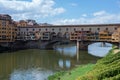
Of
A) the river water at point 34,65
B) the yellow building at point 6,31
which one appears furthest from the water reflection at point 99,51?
the yellow building at point 6,31

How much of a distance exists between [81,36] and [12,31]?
16770mm

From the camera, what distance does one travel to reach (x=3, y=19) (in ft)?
219


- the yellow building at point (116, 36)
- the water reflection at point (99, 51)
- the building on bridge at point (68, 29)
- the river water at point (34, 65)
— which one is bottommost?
the water reflection at point (99, 51)

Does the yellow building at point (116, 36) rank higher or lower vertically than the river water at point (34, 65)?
higher

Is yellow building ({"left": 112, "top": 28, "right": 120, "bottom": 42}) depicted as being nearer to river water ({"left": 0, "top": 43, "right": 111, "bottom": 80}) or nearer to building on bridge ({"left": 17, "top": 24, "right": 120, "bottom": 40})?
building on bridge ({"left": 17, "top": 24, "right": 120, "bottom": 40})

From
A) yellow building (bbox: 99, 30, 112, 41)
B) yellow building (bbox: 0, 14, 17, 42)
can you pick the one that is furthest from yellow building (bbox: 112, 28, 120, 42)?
yellow building (bbox: 0, 14, 17, 42)

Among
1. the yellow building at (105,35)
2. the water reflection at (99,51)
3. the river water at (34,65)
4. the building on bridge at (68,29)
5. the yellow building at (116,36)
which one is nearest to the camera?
the river water at (34,65)

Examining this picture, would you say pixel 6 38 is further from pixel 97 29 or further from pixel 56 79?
pixel 56 79

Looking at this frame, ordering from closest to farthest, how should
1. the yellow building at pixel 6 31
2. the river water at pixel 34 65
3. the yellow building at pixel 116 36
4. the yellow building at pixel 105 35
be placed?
the river water at pixel 34 65
the yellow building at pixel 116 36
the yellow building at pixel 105 35
the yellow building at pixel 6 31

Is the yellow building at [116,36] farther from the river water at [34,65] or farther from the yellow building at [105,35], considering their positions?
the river water at [34,65]

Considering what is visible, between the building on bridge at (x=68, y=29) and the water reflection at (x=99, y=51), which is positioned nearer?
the water reflection at (x=99, y=51)

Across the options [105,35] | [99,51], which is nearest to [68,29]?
[105,35]

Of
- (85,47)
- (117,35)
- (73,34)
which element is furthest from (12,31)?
(117,35)

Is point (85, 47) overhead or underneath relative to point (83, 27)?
underneath
